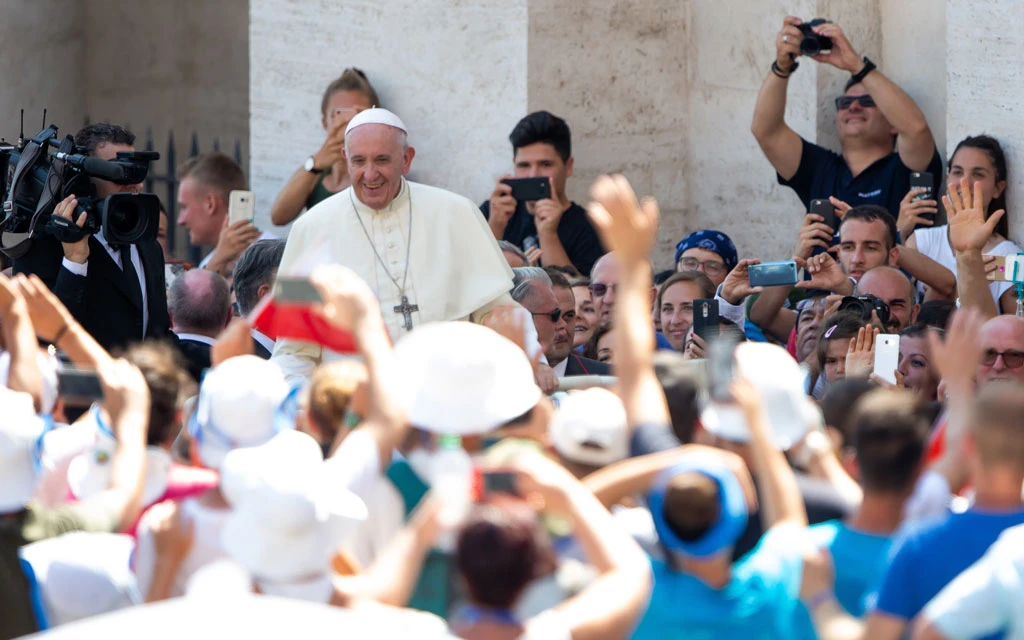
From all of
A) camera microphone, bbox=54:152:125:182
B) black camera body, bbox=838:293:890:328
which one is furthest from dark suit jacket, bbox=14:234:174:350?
black camera body, bbox=838:293:890:328

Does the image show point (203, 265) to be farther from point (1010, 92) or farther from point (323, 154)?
point (1010, 92)

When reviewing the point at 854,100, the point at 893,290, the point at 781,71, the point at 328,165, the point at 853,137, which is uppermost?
the point at 781,71

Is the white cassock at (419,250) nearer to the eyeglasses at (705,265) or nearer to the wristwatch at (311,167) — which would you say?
the eyeglasses at (705,265)

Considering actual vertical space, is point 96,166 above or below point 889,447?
above

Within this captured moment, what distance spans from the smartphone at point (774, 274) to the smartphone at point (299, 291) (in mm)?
3268

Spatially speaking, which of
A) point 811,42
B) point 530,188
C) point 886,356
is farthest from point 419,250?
point 811,42

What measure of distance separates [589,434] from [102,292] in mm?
3195

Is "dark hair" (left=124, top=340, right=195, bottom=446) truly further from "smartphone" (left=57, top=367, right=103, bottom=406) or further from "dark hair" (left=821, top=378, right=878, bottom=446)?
"dark hair" (left=821, top=378, right=878, bottom=446)

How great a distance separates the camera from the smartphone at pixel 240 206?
781 centimetres

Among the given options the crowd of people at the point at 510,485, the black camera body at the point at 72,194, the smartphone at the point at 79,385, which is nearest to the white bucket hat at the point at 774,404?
the crowd of people at the point at 510,485

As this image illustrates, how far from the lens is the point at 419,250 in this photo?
645cm

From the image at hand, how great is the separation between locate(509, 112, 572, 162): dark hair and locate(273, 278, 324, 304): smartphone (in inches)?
174

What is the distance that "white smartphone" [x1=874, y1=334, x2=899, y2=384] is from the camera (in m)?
5.06

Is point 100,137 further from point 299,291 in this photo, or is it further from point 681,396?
point 681,396
